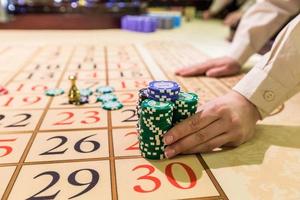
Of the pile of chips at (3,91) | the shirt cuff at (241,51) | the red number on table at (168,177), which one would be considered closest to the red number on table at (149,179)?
the red number on table at (168,177)

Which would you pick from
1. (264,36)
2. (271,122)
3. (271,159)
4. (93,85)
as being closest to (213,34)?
(264,36)

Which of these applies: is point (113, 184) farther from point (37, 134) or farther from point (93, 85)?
point (93, 85)

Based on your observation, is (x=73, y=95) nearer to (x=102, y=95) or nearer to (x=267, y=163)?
(x=102, y=95)

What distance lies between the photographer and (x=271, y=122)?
1.20m

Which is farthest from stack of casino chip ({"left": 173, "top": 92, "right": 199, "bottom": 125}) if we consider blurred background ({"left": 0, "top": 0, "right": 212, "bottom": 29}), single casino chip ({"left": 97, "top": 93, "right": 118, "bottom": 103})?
blurred background ({"left": 0, "top": 0, "right": 212, "bottom": 29})

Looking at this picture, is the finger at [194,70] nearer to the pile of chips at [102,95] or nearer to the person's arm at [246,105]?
the pile of chips at [102,95]

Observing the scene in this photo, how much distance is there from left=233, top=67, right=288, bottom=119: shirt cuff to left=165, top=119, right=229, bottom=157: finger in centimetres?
14

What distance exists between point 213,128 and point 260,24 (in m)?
0.96

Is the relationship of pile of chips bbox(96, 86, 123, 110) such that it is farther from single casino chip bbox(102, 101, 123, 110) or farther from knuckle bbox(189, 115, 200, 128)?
knuckle bbox(189, 115, 200, 128)

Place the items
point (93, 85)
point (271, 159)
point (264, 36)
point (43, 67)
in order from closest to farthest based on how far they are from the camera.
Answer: point (271, 159) < point (93, 85) < point (264, 36) < point (43, 67)

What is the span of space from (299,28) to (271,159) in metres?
0.37

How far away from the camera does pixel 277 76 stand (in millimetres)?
1013

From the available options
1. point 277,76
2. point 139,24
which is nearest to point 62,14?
point 139,24

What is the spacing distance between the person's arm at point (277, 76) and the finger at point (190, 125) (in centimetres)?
16
